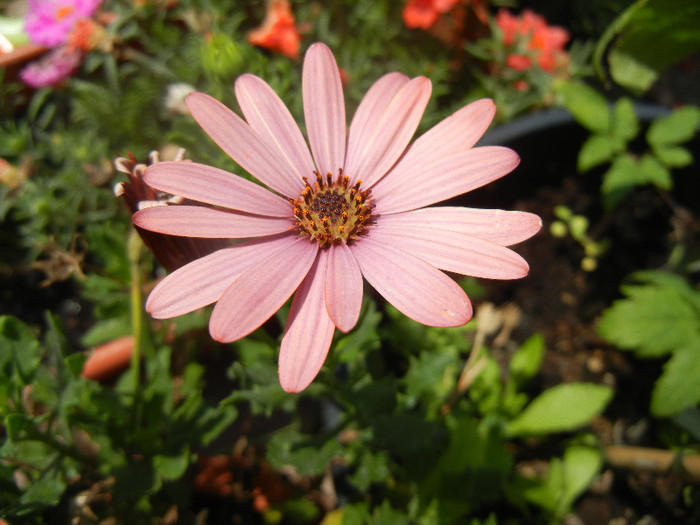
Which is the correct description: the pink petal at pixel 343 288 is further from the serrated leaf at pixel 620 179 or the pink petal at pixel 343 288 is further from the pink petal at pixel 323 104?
the serrated leaf at pixel 620 179

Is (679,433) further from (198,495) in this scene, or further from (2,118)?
(2,118)

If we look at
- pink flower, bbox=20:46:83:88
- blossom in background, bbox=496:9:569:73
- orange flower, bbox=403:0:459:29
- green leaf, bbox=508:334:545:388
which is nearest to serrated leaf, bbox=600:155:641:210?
green leaf, bbox=508:334:545:388

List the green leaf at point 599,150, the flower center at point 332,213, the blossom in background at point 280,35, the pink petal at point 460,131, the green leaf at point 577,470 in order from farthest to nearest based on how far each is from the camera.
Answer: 1. the blossom in background at point 280,35
2. the green leaf at point 599,150
3. the green leaf at point 577,470
4. the flower center at point 332,213
5. the pink petal at point 460,131

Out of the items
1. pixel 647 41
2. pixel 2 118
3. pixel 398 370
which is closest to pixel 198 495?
pixel 398 370

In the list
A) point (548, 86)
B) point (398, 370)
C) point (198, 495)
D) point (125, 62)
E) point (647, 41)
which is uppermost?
point (647, 41)

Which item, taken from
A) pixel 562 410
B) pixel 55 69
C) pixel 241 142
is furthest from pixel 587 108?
pixel 55 69

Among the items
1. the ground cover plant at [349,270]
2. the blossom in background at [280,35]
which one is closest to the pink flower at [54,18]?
the ground cover plant at [349,270]
